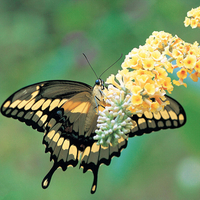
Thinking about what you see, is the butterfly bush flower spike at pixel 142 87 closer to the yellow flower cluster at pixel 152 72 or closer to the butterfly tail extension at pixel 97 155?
the yellow flower cluster at pixel 152 72

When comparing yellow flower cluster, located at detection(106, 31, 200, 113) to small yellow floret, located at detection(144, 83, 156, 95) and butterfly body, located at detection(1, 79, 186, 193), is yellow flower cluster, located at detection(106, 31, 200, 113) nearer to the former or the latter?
small yellow floret, located at detection(144, 83, 156, 95)

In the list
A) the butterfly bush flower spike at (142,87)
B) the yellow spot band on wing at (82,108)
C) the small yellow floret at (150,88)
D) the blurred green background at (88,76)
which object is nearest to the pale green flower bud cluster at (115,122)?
the butterfly bush flower spike at (142,87)

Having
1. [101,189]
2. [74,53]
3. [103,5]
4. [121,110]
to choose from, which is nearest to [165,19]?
[103,5]

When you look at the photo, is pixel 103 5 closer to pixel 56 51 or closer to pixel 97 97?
pixel 56 51

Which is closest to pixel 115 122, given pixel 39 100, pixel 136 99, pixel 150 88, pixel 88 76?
pixel 136 99

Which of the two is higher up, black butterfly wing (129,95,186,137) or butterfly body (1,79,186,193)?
butterfly body (1,79,186,193)

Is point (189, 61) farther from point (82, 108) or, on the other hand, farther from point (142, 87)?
point (82, 108)

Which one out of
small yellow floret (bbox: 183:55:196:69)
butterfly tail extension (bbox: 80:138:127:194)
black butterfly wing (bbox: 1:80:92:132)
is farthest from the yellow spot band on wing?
small yellow floret (bbox: 183:55:196:69)
